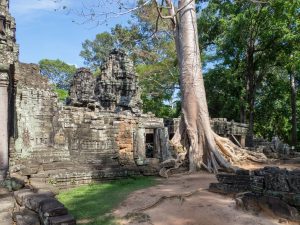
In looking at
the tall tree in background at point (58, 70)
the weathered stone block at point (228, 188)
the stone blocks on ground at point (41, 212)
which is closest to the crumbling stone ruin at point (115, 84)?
the weathered stone block at point (228, 188)

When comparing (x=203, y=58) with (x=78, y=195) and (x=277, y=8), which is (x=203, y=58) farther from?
(x=78, y=195)

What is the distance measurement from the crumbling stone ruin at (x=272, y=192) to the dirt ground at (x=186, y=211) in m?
0.15

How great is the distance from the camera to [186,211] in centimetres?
491

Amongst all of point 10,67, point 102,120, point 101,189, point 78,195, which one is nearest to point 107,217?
point 78,195

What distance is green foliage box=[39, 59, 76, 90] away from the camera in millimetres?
32656

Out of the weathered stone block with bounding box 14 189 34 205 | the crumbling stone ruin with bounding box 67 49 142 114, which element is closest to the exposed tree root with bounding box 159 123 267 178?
the weathered stone block with bounding box 14 189 34 205

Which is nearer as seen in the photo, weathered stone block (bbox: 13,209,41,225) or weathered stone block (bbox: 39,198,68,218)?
weathered stone block (bbox: 39,198,68,218)

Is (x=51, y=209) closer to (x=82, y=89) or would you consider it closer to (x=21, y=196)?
(x=21, y=196)

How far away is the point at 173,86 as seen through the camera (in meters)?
24.0

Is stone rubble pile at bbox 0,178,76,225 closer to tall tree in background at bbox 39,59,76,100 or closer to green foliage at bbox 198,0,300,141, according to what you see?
green foliage at bbox 198,0,300,141

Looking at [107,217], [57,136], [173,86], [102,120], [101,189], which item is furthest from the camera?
[173,86]

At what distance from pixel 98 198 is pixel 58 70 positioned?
2882 centimetres

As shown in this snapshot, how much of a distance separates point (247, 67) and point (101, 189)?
13.6 m

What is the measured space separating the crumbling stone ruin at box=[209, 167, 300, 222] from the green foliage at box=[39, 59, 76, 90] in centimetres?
2958
